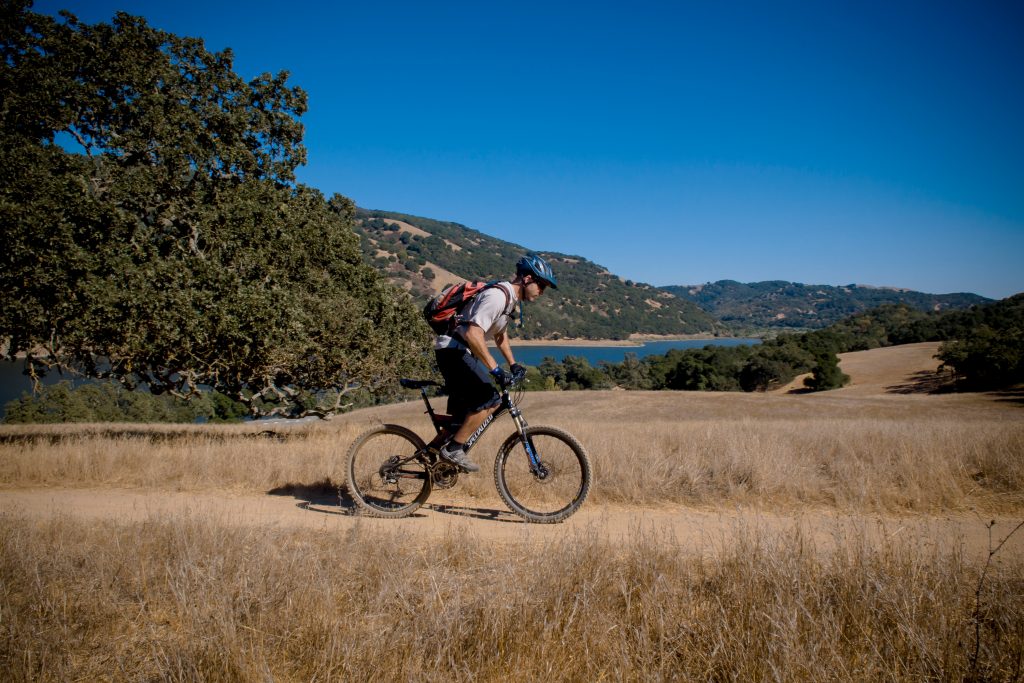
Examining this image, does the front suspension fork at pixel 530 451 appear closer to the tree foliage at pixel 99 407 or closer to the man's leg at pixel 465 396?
the man's leg at pixel 465 396

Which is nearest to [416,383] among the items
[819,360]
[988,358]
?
[988,358]

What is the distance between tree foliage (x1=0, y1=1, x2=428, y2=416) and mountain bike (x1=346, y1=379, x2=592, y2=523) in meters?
6.45

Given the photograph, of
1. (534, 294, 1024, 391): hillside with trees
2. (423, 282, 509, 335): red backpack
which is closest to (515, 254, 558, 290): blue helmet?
(423, 282, 509, 335): red backpack

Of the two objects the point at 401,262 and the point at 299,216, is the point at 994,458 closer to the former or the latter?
the point at 299,216

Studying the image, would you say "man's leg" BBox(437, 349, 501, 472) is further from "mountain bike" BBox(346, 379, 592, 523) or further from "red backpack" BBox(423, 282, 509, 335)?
"red backpack" BBox(423, 282, 509, 335)

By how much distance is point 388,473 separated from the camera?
20.0 feet

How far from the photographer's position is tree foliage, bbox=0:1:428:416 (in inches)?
409

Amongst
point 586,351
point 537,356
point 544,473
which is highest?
point 544,473

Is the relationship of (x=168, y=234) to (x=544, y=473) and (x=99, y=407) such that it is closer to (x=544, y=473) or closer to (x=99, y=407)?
(x=544, y=473)

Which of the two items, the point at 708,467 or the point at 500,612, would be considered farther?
the point at 708,467

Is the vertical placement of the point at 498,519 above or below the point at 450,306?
below

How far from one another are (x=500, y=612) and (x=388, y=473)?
338 cm

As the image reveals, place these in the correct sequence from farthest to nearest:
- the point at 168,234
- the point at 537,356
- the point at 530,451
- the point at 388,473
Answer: the point at 537,356
the point at 168,234
the point at 388,473
the point at 530,451

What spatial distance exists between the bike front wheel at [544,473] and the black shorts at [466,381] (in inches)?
22.3
